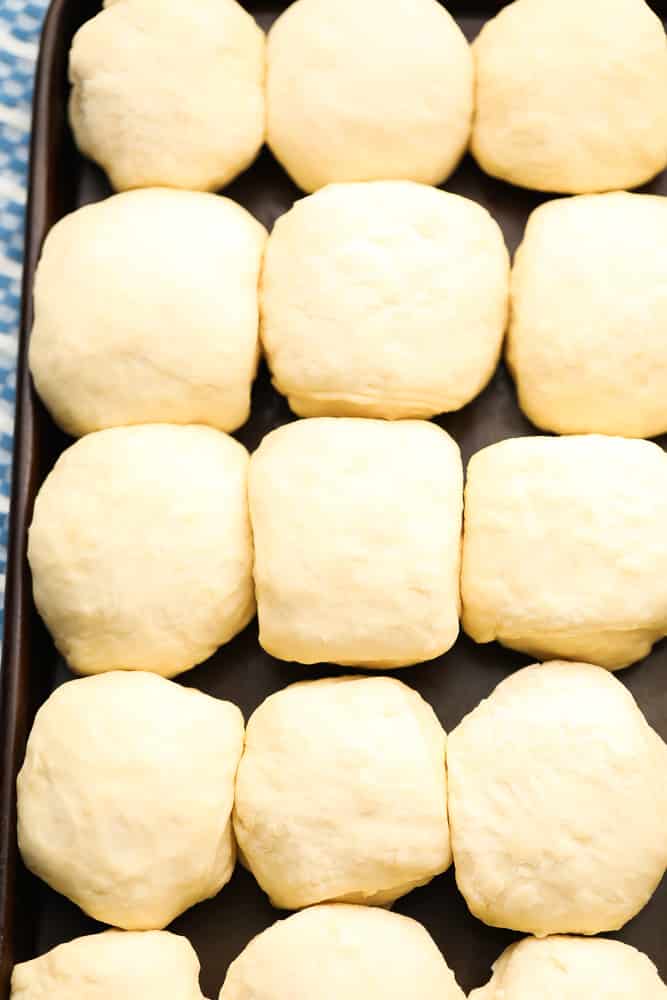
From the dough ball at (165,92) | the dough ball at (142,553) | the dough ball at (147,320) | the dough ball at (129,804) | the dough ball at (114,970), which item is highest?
the dough ball at (165,92)

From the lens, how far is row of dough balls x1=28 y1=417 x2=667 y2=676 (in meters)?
1.15

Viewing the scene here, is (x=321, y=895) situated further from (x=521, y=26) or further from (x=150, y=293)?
(x=521, y=26)

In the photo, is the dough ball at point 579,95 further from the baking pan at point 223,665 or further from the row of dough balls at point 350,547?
the row of dough balls at point 350,547

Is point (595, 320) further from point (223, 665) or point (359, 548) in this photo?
point (223, 665)

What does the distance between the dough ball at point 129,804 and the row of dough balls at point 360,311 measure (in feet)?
1.10

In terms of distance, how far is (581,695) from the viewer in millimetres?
1146

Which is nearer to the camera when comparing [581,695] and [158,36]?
[581,695]

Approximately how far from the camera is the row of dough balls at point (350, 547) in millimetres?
1146

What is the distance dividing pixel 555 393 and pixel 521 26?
44 cm

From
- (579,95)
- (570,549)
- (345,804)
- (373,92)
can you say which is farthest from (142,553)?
(579,95)

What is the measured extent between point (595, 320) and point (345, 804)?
57 cm

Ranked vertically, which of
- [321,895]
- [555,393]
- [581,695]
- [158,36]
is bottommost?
[321,895]

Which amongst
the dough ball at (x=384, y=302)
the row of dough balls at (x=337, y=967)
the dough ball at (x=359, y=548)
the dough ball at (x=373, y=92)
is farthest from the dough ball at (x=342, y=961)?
the dough ball at (x=373, y=92)

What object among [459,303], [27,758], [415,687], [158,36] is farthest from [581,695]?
[158,36]
